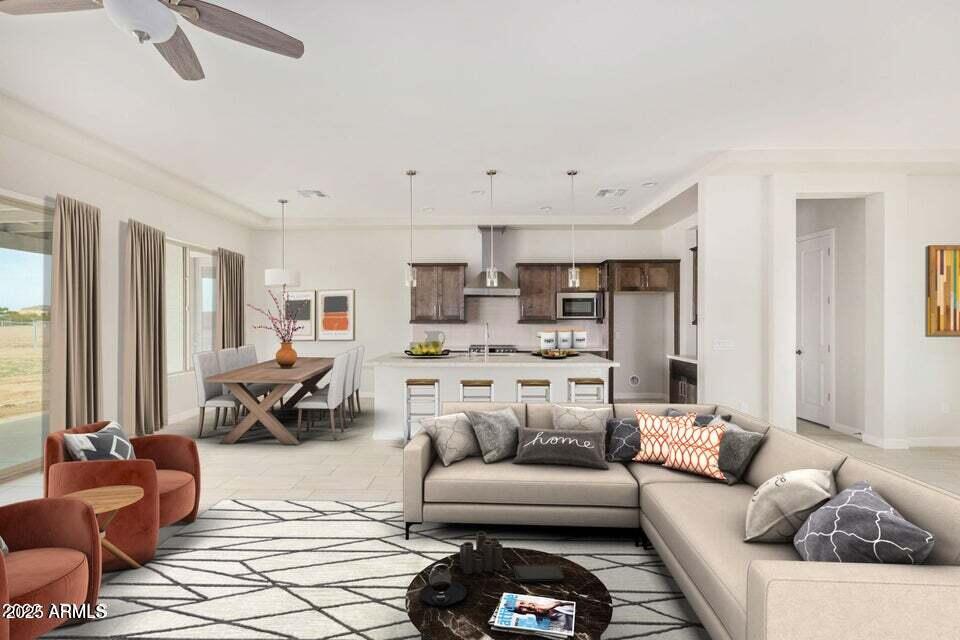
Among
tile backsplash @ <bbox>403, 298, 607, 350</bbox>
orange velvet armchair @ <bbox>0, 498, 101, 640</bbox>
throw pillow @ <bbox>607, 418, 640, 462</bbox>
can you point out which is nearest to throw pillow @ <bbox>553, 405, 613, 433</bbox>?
throw pillow @ <bbox>607, 418, 640, 462</bbox>

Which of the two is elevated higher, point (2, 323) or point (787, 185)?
point (787, 185)

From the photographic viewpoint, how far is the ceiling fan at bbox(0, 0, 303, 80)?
5.96 ft

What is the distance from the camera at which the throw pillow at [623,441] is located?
326 cm

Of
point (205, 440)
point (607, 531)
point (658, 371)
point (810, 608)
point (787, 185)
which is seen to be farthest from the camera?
point (658, 371)

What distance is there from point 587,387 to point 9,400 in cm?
513

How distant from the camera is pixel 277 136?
441 centimetres

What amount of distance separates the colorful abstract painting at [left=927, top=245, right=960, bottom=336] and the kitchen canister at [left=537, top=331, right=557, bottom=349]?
390 centimetres

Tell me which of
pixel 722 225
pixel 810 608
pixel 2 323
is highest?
pixel 722 225

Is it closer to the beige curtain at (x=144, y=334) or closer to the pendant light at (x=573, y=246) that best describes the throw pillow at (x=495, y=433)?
the pendant light at (x=573, y=246)

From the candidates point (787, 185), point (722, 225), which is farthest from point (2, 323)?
point (787, 185)

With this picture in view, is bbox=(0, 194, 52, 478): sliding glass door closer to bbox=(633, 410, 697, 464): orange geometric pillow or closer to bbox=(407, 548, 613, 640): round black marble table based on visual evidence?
bbox=(407, 548, 613, 640): round black marble table

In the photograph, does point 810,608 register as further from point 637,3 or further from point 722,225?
point 722,225

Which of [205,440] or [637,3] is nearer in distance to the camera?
[637,3]

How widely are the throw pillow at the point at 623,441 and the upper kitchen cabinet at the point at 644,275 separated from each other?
4712mm
